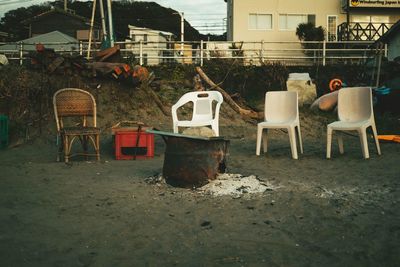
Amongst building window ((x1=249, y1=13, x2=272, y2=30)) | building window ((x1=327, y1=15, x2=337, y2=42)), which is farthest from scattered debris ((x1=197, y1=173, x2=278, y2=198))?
building window ((x1=327, y1=15, x2=337, y2=42))

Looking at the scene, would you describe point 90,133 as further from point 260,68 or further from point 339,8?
point 339,8

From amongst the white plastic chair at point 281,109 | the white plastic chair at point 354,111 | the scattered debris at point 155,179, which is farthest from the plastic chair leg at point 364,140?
the scattered debris at point 155,179

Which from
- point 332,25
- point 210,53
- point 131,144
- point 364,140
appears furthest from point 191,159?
point 332,25

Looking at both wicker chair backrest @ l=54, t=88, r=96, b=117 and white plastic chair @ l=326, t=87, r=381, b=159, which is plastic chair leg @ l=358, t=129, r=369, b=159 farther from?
wicker chair backrest @ l=54, t=88, r=96, b=117

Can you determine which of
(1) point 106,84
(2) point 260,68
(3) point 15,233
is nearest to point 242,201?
(3) point 15,233

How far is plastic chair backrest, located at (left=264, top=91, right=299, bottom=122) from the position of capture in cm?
921

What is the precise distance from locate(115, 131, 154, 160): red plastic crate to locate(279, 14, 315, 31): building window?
23869 millimetres

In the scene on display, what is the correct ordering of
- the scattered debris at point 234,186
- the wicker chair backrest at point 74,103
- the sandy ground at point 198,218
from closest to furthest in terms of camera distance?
1. the sandy ground at point 198,218
2. the scattered debris at point 234,186
3. the wicker chair backrest at point 74,103

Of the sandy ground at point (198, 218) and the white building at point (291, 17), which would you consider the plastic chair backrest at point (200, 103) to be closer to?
the sandy ground at point (198, 218)

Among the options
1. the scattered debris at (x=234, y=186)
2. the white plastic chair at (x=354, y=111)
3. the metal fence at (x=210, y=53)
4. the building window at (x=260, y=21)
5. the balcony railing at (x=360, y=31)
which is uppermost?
the building window at (x=260, y=21)

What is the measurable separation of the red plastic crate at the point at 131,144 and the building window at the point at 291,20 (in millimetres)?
23869

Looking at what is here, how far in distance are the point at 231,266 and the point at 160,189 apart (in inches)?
105

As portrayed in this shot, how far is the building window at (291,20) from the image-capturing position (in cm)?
3109

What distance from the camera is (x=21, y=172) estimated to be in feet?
24.0
